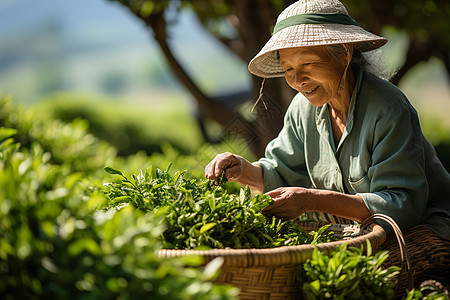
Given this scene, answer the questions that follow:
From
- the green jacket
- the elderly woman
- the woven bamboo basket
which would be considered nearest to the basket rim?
the woven bamboo basket

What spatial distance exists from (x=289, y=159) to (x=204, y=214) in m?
1.00

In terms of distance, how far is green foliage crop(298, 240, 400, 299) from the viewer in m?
1.54

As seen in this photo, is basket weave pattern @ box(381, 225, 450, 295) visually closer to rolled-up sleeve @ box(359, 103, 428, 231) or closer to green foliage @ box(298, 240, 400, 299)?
rolled-up sleeve @ box(359, 103, 428, 231)

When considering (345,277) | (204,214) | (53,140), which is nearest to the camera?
(345,277)

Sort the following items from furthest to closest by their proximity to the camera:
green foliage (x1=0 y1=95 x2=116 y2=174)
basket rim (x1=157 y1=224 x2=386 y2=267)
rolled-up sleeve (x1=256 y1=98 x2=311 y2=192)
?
green foliage (x1=0 y1=95 x2=116 y2=174)
rolled-up sleeve (x1=256 y1=98 x2=311 y2=192)
basket rim (x1=157 y1=224 x2=386 y2=267)

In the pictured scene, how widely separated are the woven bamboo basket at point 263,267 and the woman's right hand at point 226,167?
0.61 m

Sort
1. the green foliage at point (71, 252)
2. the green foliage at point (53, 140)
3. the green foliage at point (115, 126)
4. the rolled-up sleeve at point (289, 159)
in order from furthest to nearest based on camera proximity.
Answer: the green foliage at point (115, 126)
the green foliage at point (53, 140)
the rolled-up sleeve at point (289, 159)
the green foliage at point (71, 252)

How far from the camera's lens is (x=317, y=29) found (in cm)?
209

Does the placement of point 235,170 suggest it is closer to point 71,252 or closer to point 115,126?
point 71,252

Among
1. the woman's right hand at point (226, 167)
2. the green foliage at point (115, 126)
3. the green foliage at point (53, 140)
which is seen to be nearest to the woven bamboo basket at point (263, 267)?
the woman's right hand at point (226, 167)

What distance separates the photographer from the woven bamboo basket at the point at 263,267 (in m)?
1.52

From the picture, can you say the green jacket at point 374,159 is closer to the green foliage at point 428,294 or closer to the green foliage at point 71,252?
the green foliage at point 428,294

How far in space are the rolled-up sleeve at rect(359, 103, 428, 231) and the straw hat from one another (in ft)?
1.10

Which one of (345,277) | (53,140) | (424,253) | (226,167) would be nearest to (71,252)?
(345,277)
